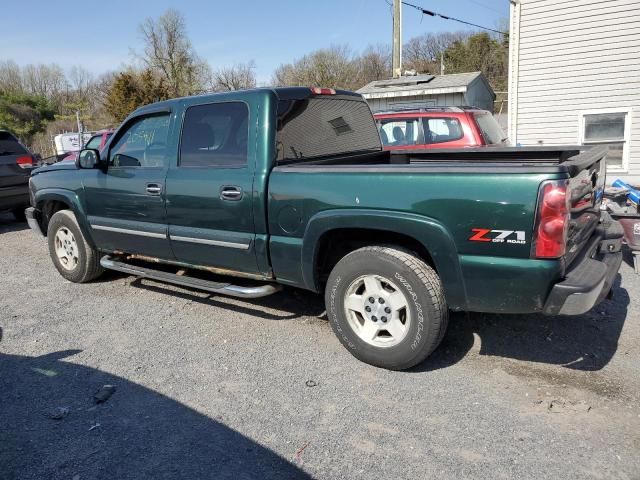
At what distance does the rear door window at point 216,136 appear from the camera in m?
3.96

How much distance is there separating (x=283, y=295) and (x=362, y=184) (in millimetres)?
2081

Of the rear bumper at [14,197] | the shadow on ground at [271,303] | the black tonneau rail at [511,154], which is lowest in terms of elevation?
the shadow on ground at [271,303]

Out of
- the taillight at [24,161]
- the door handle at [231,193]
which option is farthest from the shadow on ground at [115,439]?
the taillight at [24,161]

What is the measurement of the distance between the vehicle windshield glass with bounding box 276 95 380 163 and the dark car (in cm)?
A: 712

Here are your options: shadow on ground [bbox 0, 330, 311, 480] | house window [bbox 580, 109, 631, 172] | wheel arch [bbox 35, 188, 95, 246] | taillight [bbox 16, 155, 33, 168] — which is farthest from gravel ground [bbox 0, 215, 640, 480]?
house window [bbox 580, 109, 631, 172]

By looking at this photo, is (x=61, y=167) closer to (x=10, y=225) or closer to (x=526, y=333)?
(x=526, y=333)

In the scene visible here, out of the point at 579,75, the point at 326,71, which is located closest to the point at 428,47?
the point at 326,71

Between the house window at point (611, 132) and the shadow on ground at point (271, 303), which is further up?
the house window at point (611, 132)

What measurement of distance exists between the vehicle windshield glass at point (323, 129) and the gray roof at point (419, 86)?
13055 millimetres

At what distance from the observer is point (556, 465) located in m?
2.50

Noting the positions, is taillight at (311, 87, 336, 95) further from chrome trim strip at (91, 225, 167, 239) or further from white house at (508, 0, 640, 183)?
white house at (508, 0, 640, 183)

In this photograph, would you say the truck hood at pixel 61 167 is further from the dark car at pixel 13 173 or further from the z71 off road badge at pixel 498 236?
the z71 off road badge at pixel 498 236

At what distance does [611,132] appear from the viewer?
10.7 meters

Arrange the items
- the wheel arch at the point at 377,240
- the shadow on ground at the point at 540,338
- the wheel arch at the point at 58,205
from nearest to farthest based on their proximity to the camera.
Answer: the wheel arch at the point at 377,240 → the shadow on ground at the point at 540,338 → the wheel arch at the point at 58,205
